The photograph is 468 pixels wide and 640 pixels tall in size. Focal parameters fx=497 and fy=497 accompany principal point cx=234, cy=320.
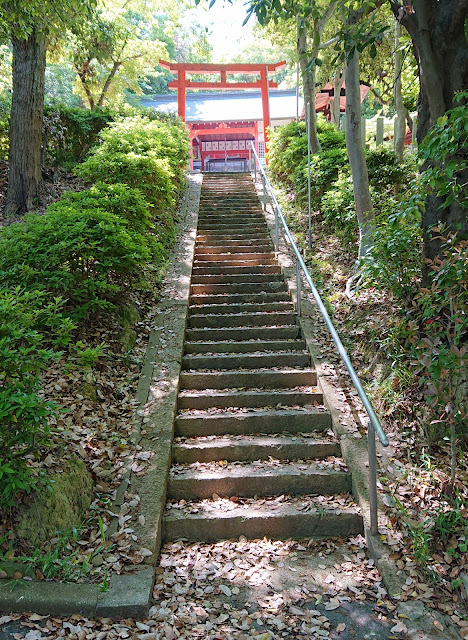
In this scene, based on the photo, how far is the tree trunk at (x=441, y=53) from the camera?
4.04 metres

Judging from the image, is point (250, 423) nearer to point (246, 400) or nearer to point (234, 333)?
point (246, 400)

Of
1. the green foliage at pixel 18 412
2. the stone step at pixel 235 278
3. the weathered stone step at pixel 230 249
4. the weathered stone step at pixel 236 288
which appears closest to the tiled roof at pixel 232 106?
the weathered stone step at pixel 230 249

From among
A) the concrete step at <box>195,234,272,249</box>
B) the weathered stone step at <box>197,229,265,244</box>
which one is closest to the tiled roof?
the weathered stone step at <box>197,229,265,244</box>

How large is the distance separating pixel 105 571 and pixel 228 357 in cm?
263

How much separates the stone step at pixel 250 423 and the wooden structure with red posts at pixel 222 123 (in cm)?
1270

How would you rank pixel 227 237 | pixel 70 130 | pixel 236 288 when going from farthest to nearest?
pixel 70 130, pixel 227 237, pixel 236 288

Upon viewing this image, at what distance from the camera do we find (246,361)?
526 cm

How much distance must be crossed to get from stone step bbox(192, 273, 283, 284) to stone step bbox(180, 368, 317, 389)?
2.32m

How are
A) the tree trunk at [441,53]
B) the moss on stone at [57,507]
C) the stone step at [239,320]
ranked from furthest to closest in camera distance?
the stone step at [239,320] < the tree trunk at [441,53] < the moss on stone at [57,507]

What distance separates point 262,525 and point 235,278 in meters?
4.11

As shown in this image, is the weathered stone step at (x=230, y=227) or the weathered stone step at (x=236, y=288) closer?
the weathered stone step at (x=236, y=288)

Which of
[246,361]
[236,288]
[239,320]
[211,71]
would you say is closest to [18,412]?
[246,361]

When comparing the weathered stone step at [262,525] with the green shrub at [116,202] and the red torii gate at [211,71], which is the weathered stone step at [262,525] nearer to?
the green shrub at [116,202]

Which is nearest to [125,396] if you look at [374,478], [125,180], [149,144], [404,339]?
[374,478]
